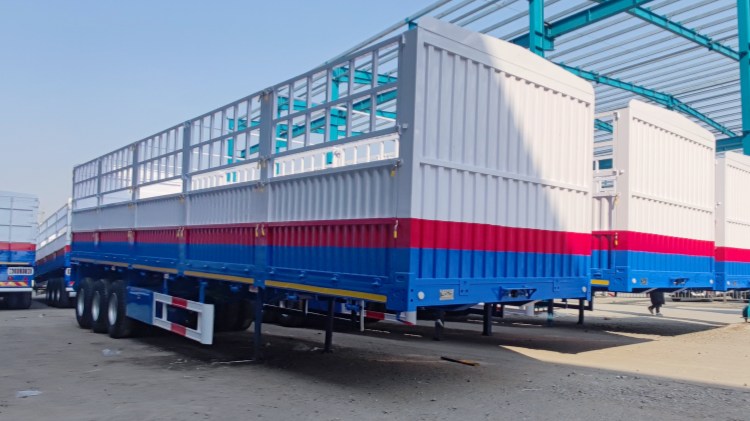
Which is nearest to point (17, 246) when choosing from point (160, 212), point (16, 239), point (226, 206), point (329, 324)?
point (16, 239)

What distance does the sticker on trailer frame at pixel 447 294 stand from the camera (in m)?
6.47

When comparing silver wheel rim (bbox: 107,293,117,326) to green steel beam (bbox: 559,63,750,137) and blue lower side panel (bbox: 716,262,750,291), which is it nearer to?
blue lower side panel (bbox: 716,262,750,291)

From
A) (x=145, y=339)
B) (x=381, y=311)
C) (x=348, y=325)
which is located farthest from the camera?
(x=145, y=339)

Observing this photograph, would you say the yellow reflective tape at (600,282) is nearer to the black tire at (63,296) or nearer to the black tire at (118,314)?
the black tire at (118,314)

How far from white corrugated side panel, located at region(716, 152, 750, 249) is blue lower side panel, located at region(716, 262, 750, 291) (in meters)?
0.42

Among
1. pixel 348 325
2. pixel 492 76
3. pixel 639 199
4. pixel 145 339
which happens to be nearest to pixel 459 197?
pixel 492 76

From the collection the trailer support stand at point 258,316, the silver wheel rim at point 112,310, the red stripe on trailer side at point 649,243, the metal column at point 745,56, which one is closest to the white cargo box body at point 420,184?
the trailer support stand at point 258,316

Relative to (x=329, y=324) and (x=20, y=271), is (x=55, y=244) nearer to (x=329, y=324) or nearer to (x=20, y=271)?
(x=20, y=271)

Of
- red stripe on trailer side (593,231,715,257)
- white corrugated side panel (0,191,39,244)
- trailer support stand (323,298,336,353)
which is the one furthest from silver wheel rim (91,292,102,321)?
red stripe on trailer side (593,231,715,257)

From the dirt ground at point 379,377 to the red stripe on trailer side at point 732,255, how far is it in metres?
1.49

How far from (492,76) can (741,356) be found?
6.26 meters

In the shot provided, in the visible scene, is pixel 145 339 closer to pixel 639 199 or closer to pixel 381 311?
pixel 381 311

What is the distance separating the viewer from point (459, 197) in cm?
673

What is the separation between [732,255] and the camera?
1377 centimetres
